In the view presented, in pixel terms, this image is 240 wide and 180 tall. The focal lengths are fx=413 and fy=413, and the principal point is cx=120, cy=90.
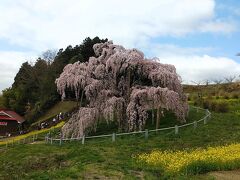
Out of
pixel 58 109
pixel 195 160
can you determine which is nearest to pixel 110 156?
pixel 195 160

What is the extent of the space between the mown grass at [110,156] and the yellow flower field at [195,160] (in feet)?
2.07

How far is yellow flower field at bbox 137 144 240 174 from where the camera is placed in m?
16.3

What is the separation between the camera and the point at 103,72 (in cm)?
3256

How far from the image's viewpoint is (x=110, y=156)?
20.9 meters

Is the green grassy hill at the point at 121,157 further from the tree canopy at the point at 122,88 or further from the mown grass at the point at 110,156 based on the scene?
the tree canopy at the point at 122,88

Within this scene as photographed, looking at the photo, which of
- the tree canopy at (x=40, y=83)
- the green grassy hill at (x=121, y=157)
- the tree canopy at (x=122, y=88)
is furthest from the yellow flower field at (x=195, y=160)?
the tree canopy at (x=40, y=83)

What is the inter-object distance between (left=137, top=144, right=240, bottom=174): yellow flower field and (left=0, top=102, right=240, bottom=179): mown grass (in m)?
0.63

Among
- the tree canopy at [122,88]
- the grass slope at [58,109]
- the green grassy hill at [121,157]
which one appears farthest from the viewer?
the grass slope at [58,109]

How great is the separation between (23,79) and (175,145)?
2935 inches

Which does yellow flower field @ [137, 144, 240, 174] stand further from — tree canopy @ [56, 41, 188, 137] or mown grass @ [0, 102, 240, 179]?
tree canopy @ [56, 41, 188, 137]

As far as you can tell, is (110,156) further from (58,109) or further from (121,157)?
(58,109)

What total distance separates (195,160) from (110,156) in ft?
17.2

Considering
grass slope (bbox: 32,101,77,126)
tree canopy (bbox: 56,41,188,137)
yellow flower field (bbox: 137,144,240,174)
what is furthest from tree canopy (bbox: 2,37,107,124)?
yellow flower field (bbox: 137,144,240,174)

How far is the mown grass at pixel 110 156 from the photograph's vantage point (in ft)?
54.7
